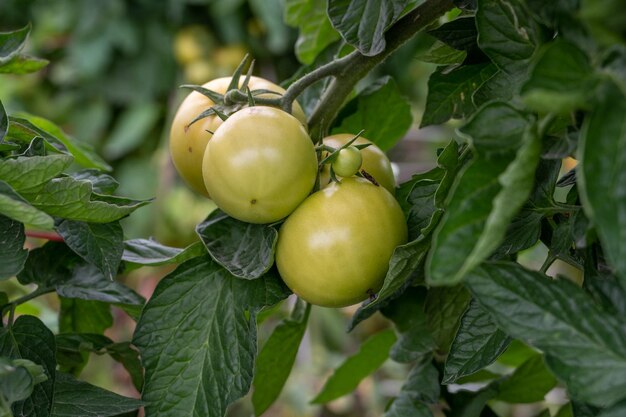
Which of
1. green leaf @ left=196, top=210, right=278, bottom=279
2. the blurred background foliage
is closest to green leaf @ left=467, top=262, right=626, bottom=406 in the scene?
green leaf @ left=196, top=210, right=278, bottom=279

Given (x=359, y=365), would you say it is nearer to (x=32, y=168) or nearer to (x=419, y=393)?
(x=419, y=393)

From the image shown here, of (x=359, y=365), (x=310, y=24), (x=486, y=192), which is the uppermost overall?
(x=486, y=192)

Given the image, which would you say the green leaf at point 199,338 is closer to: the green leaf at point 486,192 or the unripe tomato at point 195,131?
the unripe tomato at point 195,131

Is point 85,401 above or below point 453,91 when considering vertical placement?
below

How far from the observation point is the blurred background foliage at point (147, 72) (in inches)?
94.4

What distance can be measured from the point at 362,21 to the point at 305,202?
0.11 meters

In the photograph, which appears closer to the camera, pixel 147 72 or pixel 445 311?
pixel 445 311

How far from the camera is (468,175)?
0.32 meters

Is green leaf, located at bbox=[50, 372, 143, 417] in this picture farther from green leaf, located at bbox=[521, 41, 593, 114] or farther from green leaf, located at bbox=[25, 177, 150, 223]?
green leaf, located at bbox=[521, 41, 593, 114]

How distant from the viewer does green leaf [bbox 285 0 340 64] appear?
0.66m

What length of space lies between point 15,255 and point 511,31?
0.97 feet

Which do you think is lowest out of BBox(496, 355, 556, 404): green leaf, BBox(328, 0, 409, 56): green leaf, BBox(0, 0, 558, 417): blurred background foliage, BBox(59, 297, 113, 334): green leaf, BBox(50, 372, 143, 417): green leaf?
BBox(0, 0, 558, 417): blurred background foliage

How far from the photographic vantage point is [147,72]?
261cm

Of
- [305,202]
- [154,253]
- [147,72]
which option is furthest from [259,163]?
[147,72]
